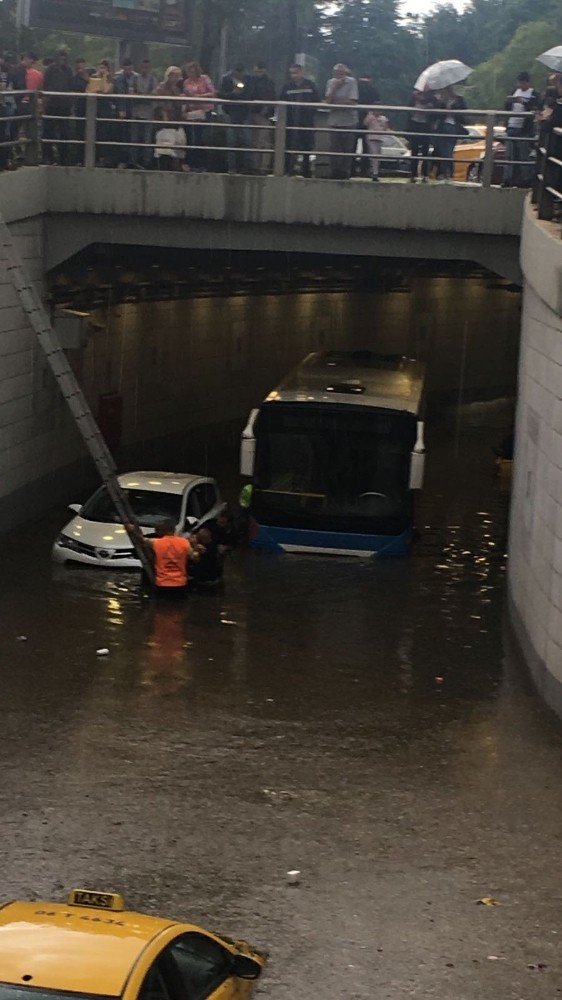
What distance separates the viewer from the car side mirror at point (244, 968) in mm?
7785

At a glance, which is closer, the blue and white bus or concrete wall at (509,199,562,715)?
concrete wall at (509,199,562,715)

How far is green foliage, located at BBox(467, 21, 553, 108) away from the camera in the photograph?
75938mm

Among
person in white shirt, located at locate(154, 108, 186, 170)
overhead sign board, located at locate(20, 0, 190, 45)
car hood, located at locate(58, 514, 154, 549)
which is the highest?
overhead sign board, located at locate(20, 0, 190, 45)

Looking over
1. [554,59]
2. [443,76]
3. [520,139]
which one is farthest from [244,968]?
[443,76]

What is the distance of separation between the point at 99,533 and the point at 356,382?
5125 millimetres

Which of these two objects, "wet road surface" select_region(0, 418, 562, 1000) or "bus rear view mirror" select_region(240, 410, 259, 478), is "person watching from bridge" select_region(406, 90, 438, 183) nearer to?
"bus rear view mirror" select_region(240, 410, 259, 478)

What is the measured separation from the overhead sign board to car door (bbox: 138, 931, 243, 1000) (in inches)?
1343

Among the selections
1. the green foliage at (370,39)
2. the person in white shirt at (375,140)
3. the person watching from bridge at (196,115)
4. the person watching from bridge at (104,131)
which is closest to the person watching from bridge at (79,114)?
the person watching from bridge at (104,131)

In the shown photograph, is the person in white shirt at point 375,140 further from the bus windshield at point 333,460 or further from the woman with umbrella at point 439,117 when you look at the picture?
the bus windshield at point 333,460

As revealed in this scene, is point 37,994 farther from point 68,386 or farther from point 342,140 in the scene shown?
point 342,140

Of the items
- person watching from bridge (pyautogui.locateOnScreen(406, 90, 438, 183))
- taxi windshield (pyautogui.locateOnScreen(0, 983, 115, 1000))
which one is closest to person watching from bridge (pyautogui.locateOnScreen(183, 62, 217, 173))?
person watching from bridge (pyautogui.locateOnScreen(406, 90, 438, 183))

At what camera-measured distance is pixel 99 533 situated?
2312 cm

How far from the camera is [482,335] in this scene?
54.4 meters

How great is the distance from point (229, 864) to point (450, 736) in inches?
167
